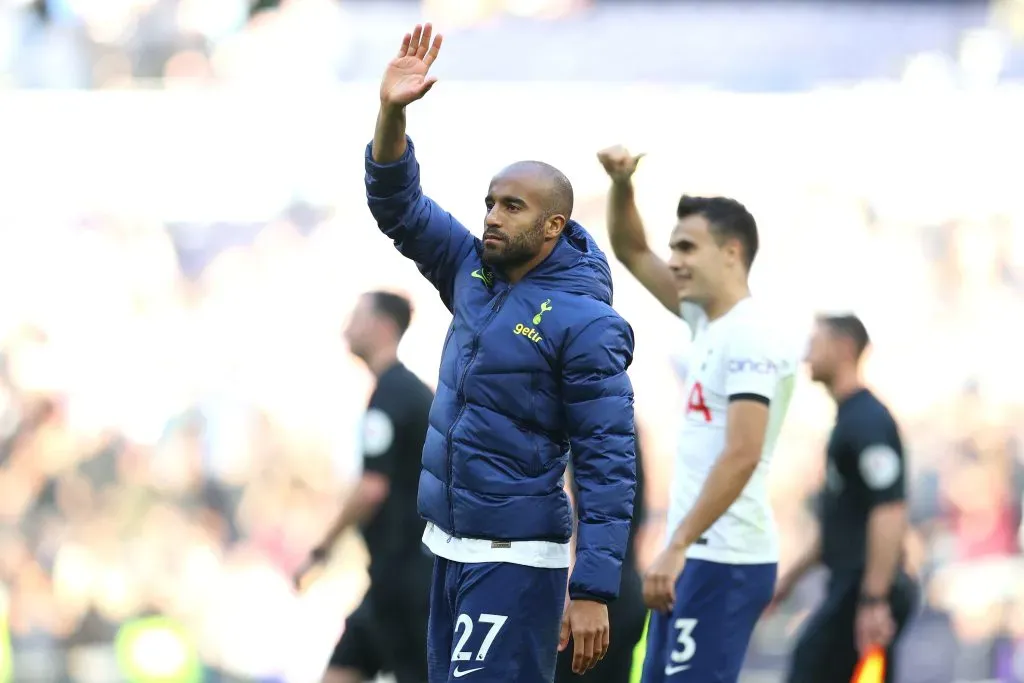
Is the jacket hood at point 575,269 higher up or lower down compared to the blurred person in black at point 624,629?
higher up

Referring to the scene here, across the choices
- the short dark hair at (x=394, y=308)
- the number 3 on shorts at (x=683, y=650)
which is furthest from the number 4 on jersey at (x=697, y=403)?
the short dark hair at (x=394, y=308)

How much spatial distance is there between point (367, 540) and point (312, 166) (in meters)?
5.55

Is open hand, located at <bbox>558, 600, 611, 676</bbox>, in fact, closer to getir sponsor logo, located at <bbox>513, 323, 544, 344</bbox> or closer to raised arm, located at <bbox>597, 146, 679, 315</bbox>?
getir sponsor logo, located at <bbox>513, 323, 544, 344</bbox>

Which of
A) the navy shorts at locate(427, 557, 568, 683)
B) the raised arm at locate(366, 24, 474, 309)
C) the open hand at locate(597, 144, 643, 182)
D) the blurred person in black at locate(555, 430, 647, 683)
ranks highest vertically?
the open hand at locate(597, 144, 643, 182)

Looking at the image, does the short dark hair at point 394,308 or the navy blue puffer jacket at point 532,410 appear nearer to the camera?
the navy blue puffer jacket at point 532,410

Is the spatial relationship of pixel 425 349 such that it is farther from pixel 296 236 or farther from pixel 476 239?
pixel 476 239

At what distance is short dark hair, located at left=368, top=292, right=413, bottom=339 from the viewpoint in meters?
6.89

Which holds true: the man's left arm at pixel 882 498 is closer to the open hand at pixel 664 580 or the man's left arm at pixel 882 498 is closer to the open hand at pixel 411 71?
Result: the open hand at pixel 664 580

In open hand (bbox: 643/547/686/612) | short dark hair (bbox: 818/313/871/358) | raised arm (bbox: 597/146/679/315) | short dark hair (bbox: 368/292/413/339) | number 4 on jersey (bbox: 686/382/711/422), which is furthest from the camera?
short dark hair (bbox: 368/292/413/339)

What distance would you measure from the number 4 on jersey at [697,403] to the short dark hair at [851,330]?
1.66 metres

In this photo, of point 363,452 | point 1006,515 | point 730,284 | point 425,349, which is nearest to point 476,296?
point 730,284

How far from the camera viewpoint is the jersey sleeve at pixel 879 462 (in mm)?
6285

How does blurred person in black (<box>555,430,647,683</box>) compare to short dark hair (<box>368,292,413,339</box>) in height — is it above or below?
below

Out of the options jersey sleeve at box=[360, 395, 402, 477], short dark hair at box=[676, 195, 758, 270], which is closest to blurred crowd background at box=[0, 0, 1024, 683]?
jersey sleeve at box=[360, 395, 402, 477]
